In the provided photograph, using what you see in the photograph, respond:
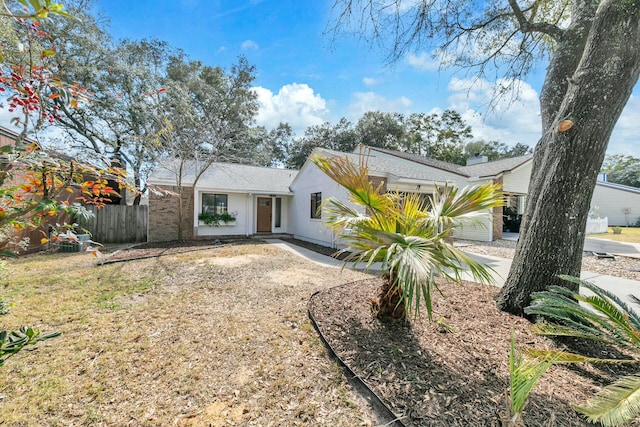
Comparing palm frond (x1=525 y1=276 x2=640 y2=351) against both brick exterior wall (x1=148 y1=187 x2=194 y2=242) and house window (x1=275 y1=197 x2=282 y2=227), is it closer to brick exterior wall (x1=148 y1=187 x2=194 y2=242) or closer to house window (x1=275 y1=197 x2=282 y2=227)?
brick exterior wall (x1=148 y1=187 x2=194 y2=242)

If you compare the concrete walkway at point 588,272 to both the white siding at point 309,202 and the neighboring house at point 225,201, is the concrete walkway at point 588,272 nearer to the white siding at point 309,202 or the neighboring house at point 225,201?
the white siding at point 309,202

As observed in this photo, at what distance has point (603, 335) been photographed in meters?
2.54

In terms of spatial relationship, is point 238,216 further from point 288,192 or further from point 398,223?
point 398,223

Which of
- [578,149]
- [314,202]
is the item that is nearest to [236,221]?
[314,202]

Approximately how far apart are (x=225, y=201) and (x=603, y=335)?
1359 cm

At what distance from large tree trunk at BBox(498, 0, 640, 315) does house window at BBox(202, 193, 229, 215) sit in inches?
495

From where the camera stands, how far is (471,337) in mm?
3205

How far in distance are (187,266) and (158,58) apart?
16.2 meters

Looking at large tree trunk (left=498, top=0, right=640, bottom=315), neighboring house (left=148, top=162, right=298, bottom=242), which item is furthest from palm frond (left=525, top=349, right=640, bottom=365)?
neighboring house (left=148, top=162, right=298, bottom=242)

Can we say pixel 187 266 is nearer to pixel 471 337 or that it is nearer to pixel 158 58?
pixel 471 337

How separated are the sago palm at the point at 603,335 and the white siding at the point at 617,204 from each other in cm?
3079

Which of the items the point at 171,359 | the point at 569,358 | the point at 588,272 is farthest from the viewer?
the point at 588,272

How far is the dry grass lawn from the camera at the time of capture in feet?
7.64

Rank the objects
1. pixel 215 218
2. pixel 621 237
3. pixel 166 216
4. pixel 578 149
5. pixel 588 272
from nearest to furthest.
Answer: pixel 578 149
pixel 588 272
pixel 166 216
pixel 215 218
pixel 621 237
